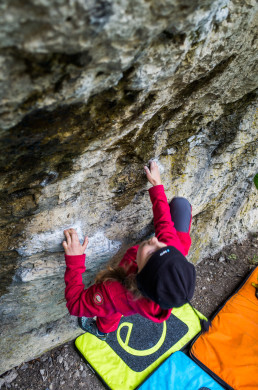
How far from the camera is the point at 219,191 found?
377cm

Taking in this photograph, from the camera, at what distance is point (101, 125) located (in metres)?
1.77

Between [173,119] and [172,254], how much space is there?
119 cm

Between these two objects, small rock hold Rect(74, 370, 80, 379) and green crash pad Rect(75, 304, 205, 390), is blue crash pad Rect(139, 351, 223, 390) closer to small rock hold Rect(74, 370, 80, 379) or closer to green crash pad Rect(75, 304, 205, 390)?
green crash pad Rect(75, 304, 205, 390)

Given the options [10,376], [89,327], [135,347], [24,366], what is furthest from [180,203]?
[10,376]

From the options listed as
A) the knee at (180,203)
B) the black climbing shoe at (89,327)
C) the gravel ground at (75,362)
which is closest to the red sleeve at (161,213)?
the knee at (180,203)

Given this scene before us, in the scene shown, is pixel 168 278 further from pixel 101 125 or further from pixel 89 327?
pixel 89 327

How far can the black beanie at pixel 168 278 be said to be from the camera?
191 cm

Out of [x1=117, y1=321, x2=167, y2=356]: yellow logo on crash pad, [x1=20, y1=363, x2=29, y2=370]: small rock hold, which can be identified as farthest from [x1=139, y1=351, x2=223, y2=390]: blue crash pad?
[x1=20, y1=363, x2=29, y2=370]: small rock hold

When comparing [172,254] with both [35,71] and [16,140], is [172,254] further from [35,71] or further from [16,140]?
[35,71]

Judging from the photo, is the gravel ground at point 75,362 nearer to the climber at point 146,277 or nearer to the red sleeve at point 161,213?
the climber at point 146,277

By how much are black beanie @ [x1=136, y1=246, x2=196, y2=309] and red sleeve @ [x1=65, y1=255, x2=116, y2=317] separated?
1.55 ft

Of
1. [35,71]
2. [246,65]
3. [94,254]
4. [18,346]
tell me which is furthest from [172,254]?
[18,346]

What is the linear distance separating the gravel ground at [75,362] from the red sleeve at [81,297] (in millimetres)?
1552

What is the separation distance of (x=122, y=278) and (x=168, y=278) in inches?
24.2
